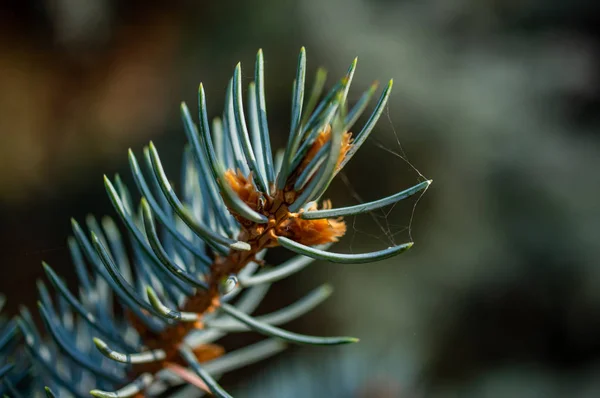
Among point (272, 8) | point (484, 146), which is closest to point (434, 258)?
point (484, 146)

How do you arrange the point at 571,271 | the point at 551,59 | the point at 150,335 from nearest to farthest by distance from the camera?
the point at 150,335
the point at 571,271
the point at 551,59

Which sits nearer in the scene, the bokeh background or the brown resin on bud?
the brown resin on bud

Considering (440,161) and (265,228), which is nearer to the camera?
(265,228)

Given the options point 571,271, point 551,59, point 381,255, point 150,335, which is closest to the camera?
point 381,255

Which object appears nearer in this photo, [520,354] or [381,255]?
[381,255]

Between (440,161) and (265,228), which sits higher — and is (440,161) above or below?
below

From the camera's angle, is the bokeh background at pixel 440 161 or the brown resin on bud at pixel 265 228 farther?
the bokeh background at pixel 440 161

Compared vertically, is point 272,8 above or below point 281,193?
above

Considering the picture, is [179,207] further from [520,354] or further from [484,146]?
[520,354]
